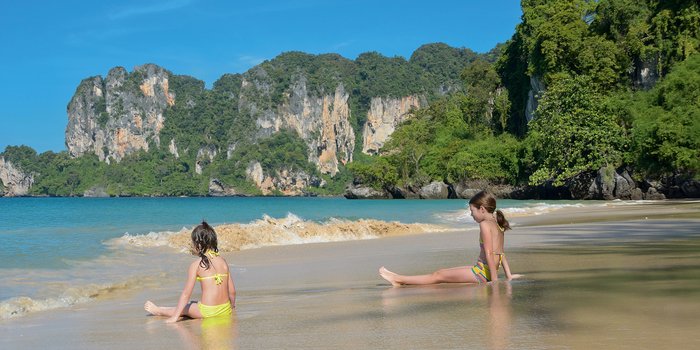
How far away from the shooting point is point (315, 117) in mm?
167750

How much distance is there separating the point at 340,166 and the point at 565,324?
6511 inches

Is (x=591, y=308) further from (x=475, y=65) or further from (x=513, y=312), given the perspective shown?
(x=475, y=65)

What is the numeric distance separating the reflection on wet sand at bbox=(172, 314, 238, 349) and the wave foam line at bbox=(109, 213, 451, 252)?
872 cm

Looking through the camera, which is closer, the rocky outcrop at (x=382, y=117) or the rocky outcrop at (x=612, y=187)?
the rocky outcrop at (x=612, y=187)

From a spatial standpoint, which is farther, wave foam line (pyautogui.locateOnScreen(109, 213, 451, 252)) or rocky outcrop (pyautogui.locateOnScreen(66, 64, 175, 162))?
rocky outcrop (pyautogui.locateOnScreen(66, 64, 175, 162))

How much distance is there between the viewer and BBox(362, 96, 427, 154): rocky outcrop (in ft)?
528

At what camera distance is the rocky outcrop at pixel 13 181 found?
162000 mm

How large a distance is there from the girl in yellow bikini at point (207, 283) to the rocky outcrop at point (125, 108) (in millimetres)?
168789

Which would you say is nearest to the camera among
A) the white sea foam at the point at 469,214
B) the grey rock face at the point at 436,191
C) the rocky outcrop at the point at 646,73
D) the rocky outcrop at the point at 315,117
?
the white sea foam at the point at 469,214

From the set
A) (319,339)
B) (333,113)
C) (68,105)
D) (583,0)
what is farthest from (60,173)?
(319,339)

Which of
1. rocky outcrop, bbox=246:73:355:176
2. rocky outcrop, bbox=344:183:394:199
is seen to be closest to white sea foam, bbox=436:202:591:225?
rocky outcrop, bbox=344:183:394:199

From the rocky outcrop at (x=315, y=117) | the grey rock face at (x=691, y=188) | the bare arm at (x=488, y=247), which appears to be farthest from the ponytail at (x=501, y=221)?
the rocky outcrop at (x=315, y=117)

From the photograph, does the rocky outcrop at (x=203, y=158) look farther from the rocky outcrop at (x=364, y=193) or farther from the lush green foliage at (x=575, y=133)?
the lush green foliage at (x=575, y=133)

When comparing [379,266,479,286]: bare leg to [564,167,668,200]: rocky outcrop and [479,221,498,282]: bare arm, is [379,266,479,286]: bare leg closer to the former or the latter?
[479,221,498,282]: bare arm
